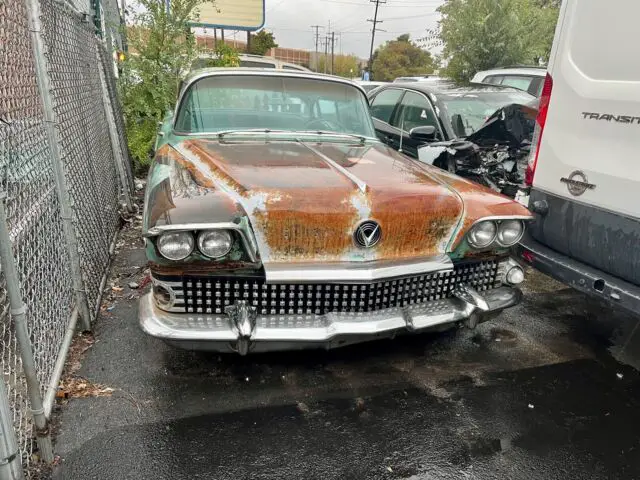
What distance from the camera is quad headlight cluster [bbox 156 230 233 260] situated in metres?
2.49

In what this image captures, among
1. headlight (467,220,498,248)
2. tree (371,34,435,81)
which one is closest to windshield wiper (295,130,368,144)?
headlight (467,220,498,248)

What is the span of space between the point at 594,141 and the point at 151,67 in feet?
22.0

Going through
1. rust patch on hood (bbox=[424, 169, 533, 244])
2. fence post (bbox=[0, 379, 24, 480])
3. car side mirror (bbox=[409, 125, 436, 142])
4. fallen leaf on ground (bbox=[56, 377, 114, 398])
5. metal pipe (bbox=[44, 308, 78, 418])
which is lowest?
fallen leaf on ground (bbox=[56, 377, 114, 398])

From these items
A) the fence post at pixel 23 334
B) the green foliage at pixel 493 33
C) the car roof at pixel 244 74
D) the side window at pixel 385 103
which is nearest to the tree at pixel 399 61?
the green foliage at pixel 493 33

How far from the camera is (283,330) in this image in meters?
2.67

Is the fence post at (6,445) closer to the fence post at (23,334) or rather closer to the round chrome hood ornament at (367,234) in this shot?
the fence post at (23,334)

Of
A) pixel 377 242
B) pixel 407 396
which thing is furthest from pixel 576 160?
pixel 407 396

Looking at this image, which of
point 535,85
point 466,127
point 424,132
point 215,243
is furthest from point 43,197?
point 535,85

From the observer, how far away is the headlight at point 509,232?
3.12 metres

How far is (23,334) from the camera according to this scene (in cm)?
213

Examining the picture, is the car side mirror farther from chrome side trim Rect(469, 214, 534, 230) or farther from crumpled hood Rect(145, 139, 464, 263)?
chrome side trim Rect(469, 214, 534, 230)

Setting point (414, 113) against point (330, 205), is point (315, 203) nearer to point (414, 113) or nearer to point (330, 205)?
point (330, 205)

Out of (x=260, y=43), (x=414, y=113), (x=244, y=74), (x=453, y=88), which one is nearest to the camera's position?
(x=244, y=74)

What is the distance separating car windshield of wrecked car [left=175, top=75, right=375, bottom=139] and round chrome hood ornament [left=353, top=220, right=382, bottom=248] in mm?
1726
